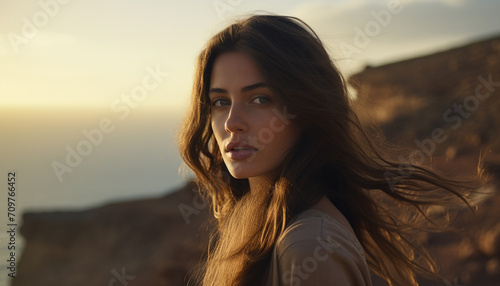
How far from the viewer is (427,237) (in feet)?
17.8

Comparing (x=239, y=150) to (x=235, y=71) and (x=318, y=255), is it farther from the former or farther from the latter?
(x=318, y=255)

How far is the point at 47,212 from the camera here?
9711 mm

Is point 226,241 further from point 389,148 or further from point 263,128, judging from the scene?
point 389,148

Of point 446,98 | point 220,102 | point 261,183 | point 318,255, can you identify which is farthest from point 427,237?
point 446,98

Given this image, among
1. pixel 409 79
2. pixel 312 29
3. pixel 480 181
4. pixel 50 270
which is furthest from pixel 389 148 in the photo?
pixel 409 79

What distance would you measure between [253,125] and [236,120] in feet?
0.25

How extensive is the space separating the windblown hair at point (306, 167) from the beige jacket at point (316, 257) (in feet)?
0.46

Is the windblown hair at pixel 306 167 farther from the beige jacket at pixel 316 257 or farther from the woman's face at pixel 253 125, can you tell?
the beige jacket at pixel 316 257

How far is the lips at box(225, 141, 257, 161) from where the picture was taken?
88.0 inches

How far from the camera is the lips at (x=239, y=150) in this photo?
7.33 ft

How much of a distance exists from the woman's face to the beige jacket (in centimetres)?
43

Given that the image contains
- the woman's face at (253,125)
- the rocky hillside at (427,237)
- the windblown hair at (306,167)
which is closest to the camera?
the windblown hair at (306,167)
